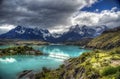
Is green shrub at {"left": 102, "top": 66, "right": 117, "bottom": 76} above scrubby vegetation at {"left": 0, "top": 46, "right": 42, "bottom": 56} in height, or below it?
above

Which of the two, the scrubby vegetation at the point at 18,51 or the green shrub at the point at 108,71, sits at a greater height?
the green shrub at the point at 108,71

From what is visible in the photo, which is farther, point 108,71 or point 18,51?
point 18,51

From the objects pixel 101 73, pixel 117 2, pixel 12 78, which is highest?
pixel 117 2

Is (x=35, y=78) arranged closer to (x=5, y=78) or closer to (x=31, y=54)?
(x=5, y=78)

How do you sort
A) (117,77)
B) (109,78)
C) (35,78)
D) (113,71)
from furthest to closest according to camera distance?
1. (35,78)
2. (113,71)
3. (109,78)
4. (117,77)

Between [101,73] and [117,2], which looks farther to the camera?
A: [101,73]

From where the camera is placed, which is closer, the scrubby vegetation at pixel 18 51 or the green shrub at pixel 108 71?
the green shrub at pixel 108 71

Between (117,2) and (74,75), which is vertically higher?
(117,2)

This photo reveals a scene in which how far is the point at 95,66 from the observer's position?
148 feet

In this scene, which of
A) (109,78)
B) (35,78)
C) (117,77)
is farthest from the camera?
(35,78)

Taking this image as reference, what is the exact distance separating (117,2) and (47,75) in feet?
182

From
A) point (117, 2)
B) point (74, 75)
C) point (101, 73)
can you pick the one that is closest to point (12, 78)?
point (74, 75)

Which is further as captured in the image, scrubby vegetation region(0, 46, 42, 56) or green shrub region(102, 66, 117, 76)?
scrubby vegetation region(0, 46, 42, 56)

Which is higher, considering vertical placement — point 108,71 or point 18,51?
point 108,71
